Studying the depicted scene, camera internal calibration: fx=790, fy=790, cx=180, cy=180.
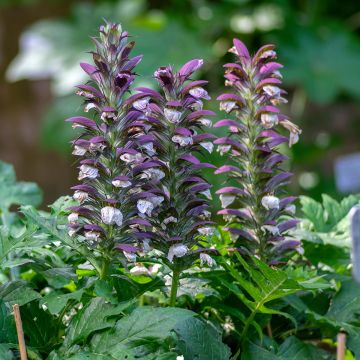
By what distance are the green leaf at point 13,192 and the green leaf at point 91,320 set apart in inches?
21.7

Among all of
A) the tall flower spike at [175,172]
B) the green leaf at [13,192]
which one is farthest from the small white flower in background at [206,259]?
the green leaf at [13,192]

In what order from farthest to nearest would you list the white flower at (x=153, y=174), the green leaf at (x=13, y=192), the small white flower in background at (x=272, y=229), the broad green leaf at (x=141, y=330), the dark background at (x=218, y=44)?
the dark background at (x=218, y=44), the green leaf at (x=13, y=192), the small white flower in background at (x=272, y=229), the white flower at (x=153, y=174), the broad green leaf at (x=141, y=330)

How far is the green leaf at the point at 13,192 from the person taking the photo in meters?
1.71

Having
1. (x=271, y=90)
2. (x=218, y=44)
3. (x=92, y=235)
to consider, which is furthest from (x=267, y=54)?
(x=218, y=44)

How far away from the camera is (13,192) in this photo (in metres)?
1.73

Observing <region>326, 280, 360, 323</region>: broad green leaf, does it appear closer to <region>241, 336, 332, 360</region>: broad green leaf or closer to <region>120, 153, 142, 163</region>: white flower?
<region>241, 336, 332, 360</region>: broad green leaf

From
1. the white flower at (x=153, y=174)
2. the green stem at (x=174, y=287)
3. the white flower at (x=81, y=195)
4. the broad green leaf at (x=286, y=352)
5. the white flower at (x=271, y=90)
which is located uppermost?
the white flower at (x=271, y=90)

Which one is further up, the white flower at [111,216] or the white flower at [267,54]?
the white flower at [267,54]

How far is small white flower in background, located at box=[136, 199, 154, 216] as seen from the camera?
3.92ft

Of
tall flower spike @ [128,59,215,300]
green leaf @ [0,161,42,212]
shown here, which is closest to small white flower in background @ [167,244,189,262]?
tall flower spike @ [128,59,215,300]

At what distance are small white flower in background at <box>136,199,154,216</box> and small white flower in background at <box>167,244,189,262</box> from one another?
0.23ft

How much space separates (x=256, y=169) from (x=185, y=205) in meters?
0.16

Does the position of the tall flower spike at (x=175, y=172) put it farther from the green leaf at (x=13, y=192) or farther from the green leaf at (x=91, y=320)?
the green leaf at (x=13, y=192)

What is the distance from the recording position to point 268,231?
1.38 m
